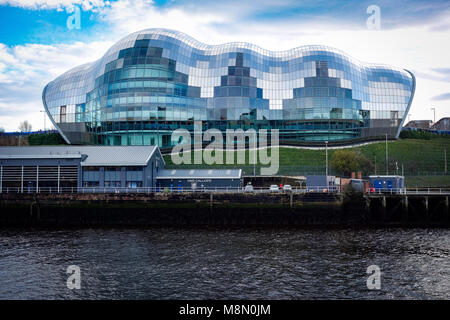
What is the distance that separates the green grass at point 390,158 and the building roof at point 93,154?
2232 cm

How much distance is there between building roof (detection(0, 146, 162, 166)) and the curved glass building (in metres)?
31.4

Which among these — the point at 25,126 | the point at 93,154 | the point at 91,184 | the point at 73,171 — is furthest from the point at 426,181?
the point at 25,126

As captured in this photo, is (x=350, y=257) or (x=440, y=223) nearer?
(x=350, y=257)

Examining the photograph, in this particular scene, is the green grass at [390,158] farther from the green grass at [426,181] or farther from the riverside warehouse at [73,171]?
the riverside warehouse at [73,171]

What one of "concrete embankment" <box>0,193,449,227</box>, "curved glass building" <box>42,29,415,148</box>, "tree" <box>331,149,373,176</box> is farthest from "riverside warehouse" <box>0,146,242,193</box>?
"curved glass building" <box>42,29,415,148</box>

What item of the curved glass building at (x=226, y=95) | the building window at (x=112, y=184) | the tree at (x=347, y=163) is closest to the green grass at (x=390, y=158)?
the tree at (x=347, y=163)

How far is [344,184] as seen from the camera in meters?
51.1

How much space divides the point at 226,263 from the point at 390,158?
68.1 metres

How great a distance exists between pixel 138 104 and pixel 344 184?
58.2m

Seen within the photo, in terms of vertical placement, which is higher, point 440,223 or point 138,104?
point 138,104

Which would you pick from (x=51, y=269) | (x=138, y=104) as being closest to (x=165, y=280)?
(x=51, y=269)

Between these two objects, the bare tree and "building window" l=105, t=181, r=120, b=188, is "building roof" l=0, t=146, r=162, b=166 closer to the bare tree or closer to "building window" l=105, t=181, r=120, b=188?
"building window" l=105, t=181, r=120, b=188
